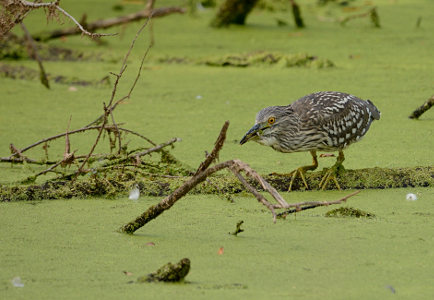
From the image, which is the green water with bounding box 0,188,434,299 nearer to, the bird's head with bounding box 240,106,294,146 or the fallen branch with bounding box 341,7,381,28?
the bird's head with bounding box 240,106,294,146

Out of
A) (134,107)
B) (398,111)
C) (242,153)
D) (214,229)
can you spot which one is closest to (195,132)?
(242,153)

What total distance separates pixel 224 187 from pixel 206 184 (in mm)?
83

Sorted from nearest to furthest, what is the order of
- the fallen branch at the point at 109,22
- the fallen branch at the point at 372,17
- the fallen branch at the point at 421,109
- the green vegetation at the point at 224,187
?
the green vegetation at the point at 224,187 < the fallen branch at the point at 421,109 < the fallen branch at the point at 109,22 < the fallen branch at the point at 372,17

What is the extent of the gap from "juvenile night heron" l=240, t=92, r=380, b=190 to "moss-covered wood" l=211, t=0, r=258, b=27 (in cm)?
447

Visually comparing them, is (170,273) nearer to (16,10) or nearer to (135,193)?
(135,193)

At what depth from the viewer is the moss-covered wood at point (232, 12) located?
27.3 feet

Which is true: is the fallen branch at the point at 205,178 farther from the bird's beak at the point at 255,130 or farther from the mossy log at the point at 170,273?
the bird's beak at the point at 255,130

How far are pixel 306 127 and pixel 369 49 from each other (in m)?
3.67

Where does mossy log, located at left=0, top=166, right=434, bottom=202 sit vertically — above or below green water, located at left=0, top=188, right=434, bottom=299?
below

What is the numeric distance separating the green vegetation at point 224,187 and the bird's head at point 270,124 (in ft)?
0.75

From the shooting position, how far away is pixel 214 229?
10.9 ft

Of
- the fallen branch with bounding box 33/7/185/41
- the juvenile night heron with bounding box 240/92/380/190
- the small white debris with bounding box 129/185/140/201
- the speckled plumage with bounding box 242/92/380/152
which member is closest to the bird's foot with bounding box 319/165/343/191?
the juvenile night heron with bounding box 240/92/380/190

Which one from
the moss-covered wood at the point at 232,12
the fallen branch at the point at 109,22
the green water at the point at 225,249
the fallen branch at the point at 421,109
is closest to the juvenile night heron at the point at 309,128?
the green water at the point at 225,249

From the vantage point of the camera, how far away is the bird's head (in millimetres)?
3859
